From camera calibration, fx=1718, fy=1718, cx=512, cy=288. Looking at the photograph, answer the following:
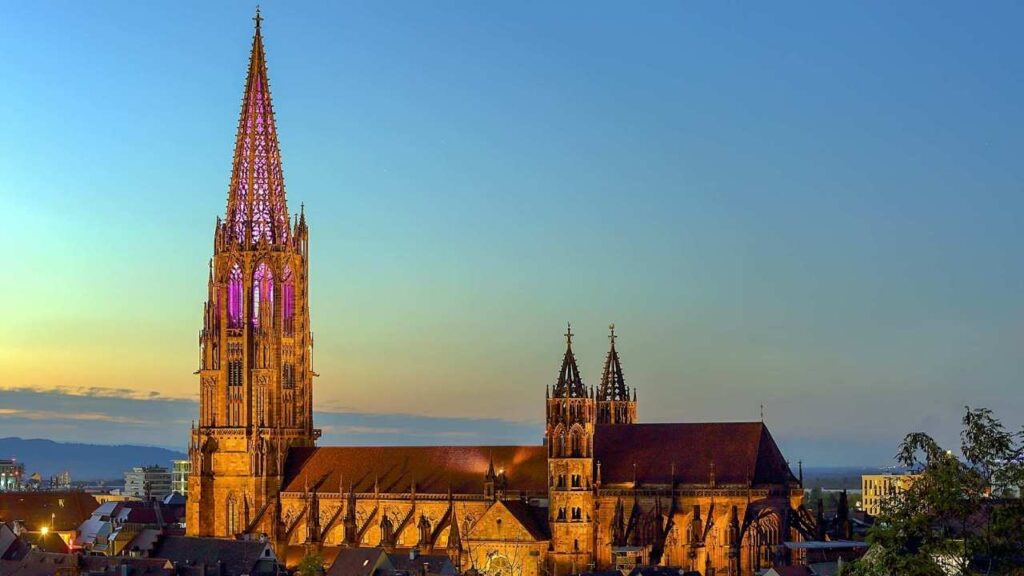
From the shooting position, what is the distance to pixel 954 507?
141 feet

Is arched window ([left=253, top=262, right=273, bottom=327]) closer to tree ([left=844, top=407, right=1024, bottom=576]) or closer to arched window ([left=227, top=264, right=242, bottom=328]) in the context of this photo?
arched window ([left=227, top=264, right=242, bottom=328])

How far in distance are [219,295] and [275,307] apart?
463 centimetres

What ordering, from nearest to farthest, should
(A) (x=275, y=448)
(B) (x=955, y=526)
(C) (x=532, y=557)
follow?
1. (B) (x=955, y=526)
2. (C) (x=532, y=557)
3. (A) (x=275, y=448)

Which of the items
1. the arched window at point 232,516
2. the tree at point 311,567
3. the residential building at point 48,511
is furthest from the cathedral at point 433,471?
the residential building at point 48,511

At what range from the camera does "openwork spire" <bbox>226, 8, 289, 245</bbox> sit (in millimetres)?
140750

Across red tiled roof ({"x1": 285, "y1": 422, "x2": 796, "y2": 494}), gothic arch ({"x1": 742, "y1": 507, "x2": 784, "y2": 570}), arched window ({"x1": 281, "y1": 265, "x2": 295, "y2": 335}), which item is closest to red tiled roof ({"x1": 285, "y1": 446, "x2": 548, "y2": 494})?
red tiled roof ({"x1": 285, "y1": 422, "x2": 796, "y2": 494})

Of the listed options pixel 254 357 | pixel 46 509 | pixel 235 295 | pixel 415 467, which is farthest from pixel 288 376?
pixel 46 509

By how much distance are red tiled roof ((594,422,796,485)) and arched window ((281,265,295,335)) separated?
1194 inches

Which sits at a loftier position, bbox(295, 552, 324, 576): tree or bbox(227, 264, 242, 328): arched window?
bbox(227, 264, 242, 328): arched window

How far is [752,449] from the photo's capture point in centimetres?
11712

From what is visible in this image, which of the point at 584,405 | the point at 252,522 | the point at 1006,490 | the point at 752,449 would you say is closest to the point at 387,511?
the point at 252,522

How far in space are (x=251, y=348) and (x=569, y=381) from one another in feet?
109

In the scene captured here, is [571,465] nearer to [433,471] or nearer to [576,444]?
[576,444]

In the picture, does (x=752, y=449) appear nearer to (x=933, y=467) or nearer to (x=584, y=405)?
(x=584, y=405)
